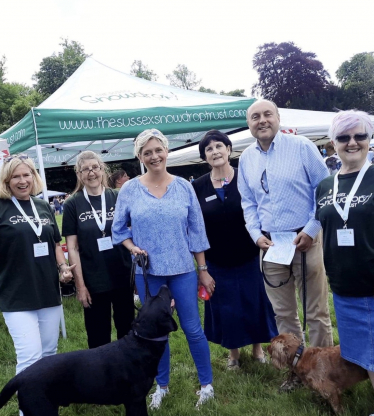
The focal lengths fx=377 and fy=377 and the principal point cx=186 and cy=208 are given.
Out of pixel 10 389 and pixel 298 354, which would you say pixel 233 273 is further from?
pixel 10 389

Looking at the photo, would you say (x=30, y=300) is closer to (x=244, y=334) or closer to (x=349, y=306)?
(x=244, y=334)

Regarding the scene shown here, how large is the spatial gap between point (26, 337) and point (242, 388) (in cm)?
169

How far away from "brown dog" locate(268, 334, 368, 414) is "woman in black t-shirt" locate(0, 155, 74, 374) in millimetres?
1657

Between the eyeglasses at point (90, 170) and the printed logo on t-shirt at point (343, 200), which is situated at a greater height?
the eyeglasses at point (90, 170)

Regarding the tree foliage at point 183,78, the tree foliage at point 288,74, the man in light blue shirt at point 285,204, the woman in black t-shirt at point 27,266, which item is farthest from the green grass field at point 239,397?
the tree foliage at point 183,78

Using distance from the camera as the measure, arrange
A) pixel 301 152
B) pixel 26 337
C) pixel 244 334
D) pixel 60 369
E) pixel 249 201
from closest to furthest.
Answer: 1. pixel 60 369
2. pixel 26 337
3. pixel 301 152
4. pixel 249 201
5. pixel 244 334

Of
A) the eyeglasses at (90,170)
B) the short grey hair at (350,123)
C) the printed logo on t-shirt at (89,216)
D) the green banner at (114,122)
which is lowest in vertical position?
the printed logo on t-shirt at (89,216)

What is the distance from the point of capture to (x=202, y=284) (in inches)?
114

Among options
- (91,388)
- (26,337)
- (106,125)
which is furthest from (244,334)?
(106,125)

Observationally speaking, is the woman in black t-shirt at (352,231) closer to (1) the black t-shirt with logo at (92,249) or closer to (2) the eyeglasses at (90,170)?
(1) the black t-shirt with logo at (92,249)

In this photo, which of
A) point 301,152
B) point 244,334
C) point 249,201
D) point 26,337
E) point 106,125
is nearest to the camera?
point 26,337

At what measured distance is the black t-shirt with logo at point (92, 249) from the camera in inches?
120

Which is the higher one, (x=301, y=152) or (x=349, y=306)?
(x=301, y=152)

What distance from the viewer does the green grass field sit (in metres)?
2.63
